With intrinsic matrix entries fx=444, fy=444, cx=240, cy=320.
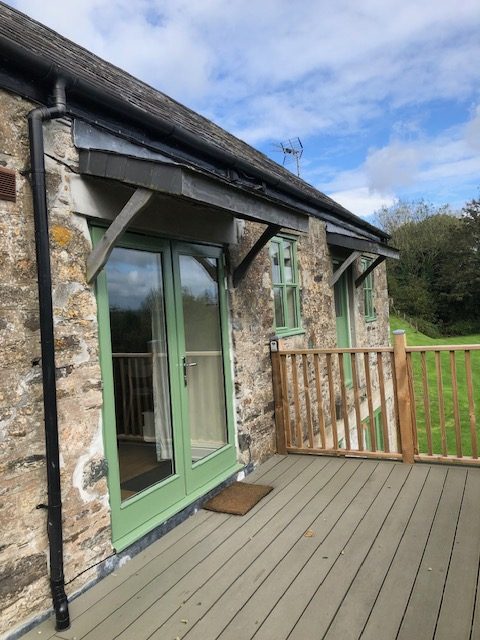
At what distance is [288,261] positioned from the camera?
602cm

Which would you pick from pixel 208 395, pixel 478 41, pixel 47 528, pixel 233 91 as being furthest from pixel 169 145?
pixel 478 41

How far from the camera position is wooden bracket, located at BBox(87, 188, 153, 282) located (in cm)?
271

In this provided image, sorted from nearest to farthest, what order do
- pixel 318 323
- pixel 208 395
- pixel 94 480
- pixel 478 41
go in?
1. pixel 94 480
2. pixel 208 395
3. pixel 318 323
4. pixel 478 41

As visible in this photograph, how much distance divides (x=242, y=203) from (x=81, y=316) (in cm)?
141

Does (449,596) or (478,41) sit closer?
(449,596)

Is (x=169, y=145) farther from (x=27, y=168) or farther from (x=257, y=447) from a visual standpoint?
(x=257, y=447)

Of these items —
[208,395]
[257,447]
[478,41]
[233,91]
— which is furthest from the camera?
[233,91]

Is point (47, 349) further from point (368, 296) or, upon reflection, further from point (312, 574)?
point (368, 296)

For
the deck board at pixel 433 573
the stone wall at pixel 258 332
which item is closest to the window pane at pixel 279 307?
the stone wall at pixel 258 332

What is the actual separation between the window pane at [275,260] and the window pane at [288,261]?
19 cm

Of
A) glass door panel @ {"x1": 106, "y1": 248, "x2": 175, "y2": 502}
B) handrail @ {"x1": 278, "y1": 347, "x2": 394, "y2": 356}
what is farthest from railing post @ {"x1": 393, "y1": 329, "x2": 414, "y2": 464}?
glass door panel @ {"x1": 106, "y1": 248, "x2": 175, "y2": 502}

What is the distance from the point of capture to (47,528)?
2.44 meters

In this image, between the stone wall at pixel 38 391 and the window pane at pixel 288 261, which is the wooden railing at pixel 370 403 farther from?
the stone wall at pixel 38 391

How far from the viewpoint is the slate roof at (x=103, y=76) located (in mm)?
2989
